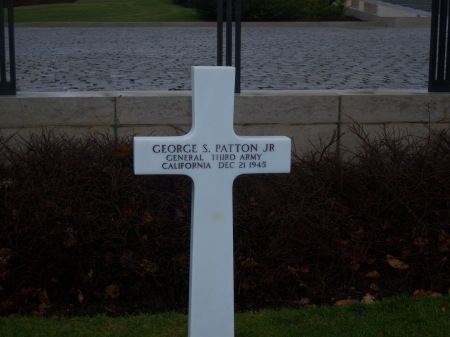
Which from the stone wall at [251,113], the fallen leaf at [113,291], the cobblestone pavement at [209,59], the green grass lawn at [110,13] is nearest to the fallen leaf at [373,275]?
the stone wall at [251,113]

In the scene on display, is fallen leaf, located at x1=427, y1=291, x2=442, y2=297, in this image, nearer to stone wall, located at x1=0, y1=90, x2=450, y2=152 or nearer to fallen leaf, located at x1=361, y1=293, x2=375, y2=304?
fallen leaf, located at x1=361, y1=293, x2=375, y2=304

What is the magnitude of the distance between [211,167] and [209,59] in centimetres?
1039

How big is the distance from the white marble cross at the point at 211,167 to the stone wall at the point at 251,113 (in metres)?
2.61

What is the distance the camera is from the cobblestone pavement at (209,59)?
33.2 feet

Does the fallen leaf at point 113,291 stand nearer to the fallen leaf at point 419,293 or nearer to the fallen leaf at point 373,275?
the fallen leaf at point 373,275

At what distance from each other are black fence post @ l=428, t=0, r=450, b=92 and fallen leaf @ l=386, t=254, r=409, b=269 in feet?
6.43

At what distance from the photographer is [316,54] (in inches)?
Result: 579

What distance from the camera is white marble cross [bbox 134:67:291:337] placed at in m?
4.14

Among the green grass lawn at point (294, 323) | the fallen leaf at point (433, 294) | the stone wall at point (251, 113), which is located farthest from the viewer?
the stone wall at point (251, 113)

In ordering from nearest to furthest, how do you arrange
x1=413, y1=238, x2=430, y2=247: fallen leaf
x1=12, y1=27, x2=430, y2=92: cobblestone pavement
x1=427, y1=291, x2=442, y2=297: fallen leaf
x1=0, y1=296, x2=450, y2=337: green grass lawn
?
1. x1=0, y1=296, x2=450, y2=337: green grass lawn
2. x1=427, y1=291, x2=442, y2=297: fallen leaf
3. x1=413, y1=238, x2=430, y2=247: fallen leaf
4. x1=12, y1=27, x2=430, y2=92: cobblestone pavement

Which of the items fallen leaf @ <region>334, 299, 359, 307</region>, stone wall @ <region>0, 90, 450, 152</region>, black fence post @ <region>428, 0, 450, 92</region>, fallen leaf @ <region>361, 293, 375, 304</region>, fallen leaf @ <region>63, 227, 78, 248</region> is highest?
black fence post @ <region>428, 0, 450, 92</region>

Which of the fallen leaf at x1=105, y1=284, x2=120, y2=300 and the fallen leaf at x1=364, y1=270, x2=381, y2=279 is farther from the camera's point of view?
the fallen leaf at x1=364, y1=270, x2=381, y2=279

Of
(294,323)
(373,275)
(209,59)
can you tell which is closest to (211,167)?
(294,323)

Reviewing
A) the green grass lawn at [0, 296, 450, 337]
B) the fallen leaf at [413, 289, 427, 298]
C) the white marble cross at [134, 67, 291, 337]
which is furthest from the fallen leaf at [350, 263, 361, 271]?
the white marble cross at [134, 67, 291, 337]
